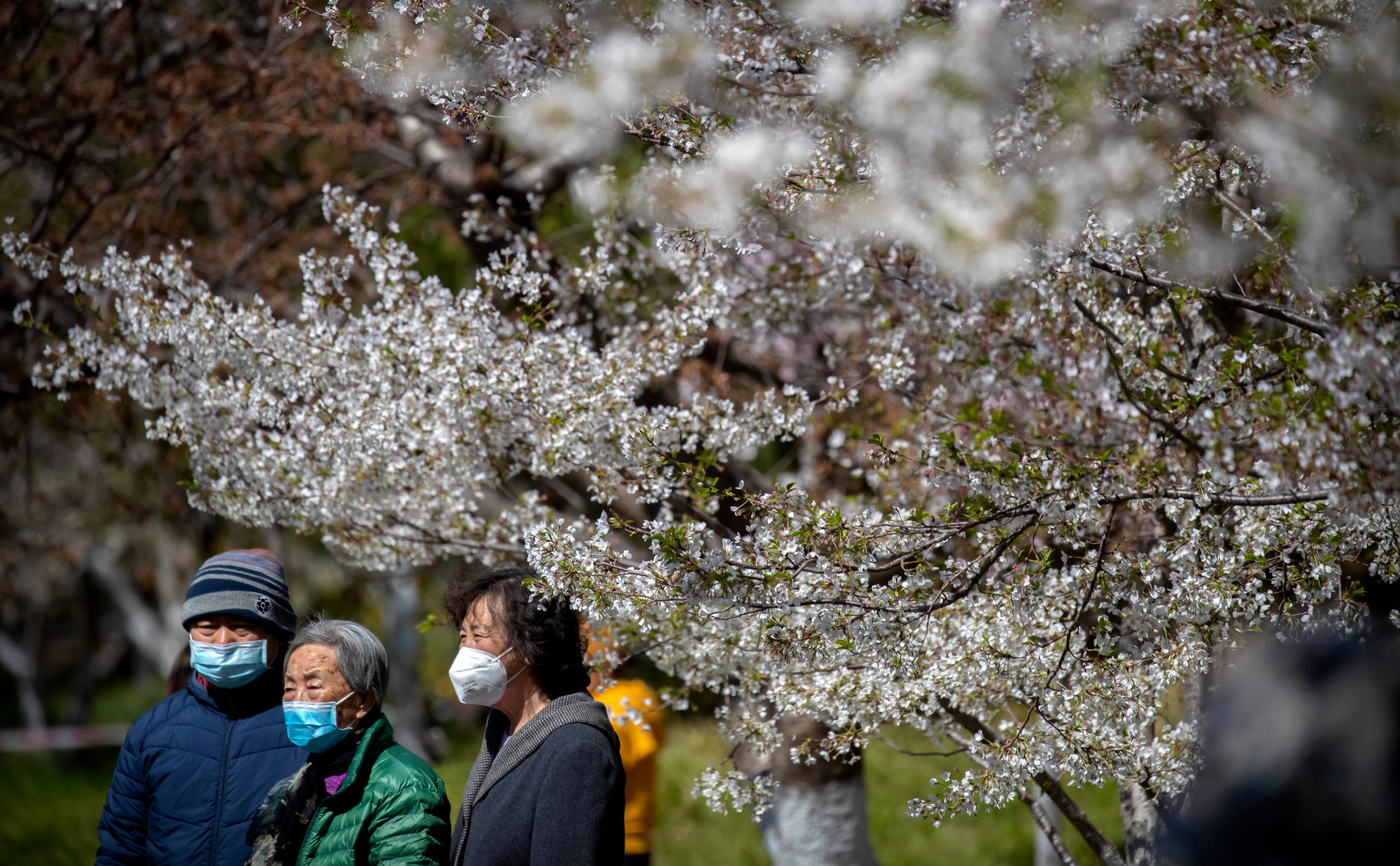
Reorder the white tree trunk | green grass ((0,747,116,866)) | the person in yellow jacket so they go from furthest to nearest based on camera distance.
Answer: the white tree trunk → green grass ((0,747,116,866)) → the person in yellow jacket

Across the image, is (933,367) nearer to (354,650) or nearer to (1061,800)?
(1061,800)

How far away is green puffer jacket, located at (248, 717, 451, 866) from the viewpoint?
248 centimetres

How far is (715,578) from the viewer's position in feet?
8.03

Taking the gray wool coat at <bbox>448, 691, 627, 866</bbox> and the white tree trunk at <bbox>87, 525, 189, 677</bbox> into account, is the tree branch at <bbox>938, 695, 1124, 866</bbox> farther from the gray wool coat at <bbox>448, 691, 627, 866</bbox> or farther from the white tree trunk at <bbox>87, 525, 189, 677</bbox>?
the white tree trunk at <bbox>87, 525, 189, 677</bbox>

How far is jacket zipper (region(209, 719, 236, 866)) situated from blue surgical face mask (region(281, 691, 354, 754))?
39 centimetres

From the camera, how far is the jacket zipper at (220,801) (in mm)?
2852

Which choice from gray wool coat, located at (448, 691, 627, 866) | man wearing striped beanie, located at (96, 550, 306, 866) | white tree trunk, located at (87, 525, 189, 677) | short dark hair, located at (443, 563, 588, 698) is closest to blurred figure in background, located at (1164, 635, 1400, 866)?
gray wool coat, located at (448, 691, 627, 866)

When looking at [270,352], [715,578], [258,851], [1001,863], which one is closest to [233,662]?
[258,851]

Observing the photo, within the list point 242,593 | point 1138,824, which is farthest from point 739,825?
point 242,593

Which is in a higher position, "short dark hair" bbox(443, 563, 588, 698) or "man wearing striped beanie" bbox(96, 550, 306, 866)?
"short dark hair" bbox(443, 563, 588, 698)

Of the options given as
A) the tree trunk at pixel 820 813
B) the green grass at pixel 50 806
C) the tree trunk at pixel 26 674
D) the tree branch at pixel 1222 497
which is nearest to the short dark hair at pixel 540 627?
the tree branch at pixel 1222 497

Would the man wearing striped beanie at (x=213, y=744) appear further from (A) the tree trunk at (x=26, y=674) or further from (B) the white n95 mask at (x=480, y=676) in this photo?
(A) the tree trunk at (x=26, y=674)

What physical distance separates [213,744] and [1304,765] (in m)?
2.82

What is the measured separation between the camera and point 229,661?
2990mm
